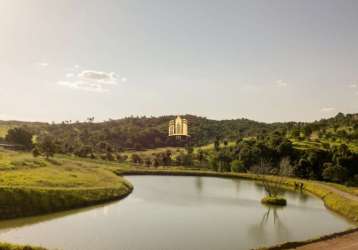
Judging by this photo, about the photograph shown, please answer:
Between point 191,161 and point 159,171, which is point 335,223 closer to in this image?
point 159,171

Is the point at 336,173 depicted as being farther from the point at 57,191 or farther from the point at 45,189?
the point at 45,189

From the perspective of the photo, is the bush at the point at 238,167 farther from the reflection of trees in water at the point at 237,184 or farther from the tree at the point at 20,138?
the tree at the point at 20,138

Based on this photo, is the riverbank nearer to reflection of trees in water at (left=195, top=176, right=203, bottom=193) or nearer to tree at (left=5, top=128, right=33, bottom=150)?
reflection of trees in water at (left=195, top=176, right=203, bottom=193)

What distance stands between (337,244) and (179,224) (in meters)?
19.9

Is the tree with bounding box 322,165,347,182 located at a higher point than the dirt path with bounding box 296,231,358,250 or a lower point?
higher

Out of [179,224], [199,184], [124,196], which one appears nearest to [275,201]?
→ [179,224]

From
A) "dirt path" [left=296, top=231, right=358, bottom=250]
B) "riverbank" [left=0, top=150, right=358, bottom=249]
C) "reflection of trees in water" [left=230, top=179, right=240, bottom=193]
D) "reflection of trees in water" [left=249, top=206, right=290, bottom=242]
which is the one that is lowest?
"reflection of trees in water" [left=249, top=206, right=290, bottom=242]

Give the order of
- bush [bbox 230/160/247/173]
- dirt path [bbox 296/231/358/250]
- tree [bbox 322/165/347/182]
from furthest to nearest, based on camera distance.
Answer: bush [bbox 230/160/247/173] < tree [bbox 322/165/347/182] < dirt path [bbox 296/231/358/250]

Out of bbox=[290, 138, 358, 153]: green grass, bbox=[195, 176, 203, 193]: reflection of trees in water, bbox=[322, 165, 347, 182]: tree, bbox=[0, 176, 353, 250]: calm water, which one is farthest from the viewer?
bbox=[290, 138, 358, 153]: green grass

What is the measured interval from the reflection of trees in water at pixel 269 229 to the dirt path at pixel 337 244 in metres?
5.66

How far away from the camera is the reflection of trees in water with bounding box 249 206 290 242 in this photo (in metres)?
48.7

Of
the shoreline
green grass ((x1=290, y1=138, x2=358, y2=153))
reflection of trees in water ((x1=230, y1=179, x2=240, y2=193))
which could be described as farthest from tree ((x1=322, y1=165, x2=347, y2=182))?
green grass ((x1=290, y1=138, x2=358, y2=153))

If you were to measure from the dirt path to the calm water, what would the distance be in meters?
4.48

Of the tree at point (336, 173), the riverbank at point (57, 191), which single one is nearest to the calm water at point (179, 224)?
the riverbank at point (57, 191)
